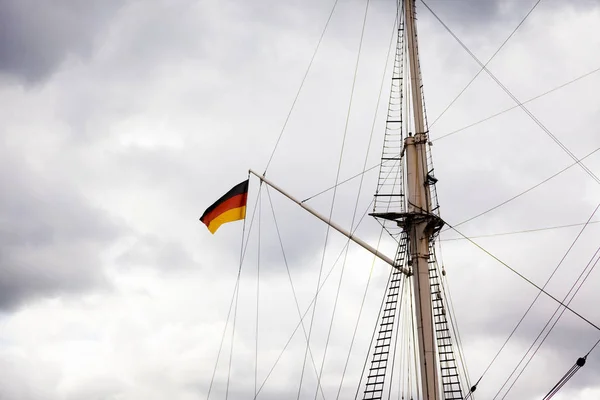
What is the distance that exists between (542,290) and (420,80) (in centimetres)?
1308

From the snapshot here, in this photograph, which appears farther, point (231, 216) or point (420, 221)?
point (231, 216)

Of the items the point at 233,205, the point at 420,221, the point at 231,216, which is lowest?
the point at 420,221

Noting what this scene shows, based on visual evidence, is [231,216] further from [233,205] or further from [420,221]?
[420,221]

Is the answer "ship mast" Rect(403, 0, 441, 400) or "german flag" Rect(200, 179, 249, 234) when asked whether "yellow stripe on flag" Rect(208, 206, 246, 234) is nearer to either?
"german flag" Rect(200, 179, 249, 234)

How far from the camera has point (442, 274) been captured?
112ft

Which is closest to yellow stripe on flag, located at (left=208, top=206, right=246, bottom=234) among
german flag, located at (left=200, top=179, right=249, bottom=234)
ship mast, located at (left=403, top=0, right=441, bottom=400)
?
german flag, located at (left=200, top=179, right=249, bottom=234)

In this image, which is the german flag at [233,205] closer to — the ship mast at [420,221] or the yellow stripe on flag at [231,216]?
the yellow stripe on flag at [231,216]

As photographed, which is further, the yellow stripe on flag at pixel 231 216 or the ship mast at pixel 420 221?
the yellow stripe on flag at pixel 231 216

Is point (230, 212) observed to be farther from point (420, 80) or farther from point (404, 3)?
point (404, 3)

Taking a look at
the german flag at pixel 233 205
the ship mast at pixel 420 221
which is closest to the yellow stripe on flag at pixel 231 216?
the german flag at pixel 233 205

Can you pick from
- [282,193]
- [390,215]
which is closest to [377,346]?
[390,215]

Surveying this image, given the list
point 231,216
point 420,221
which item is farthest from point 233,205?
point 420,221

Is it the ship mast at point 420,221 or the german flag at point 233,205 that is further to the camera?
the german flag at point 233,205

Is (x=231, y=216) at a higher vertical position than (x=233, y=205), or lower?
lower
